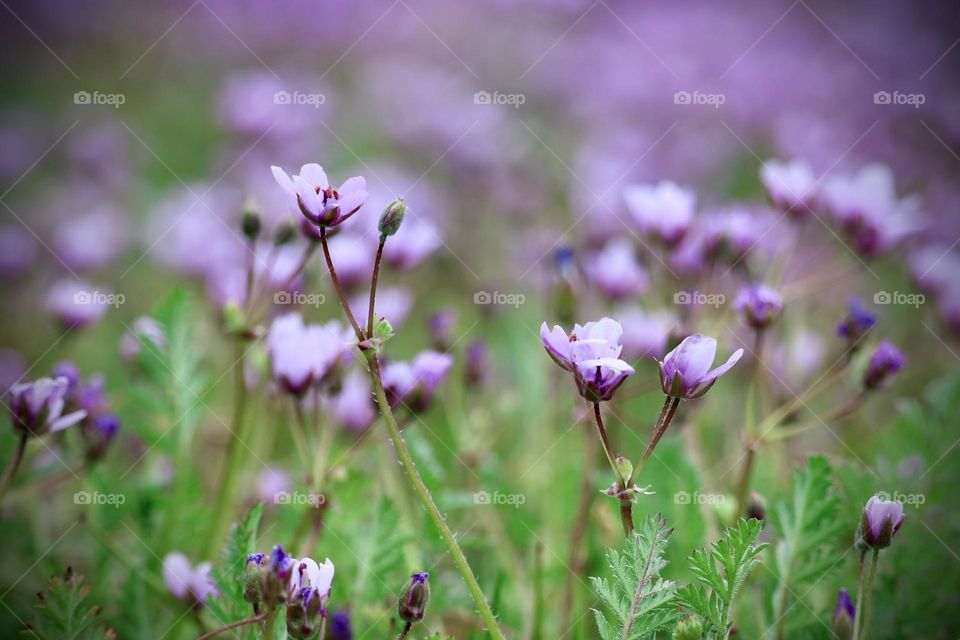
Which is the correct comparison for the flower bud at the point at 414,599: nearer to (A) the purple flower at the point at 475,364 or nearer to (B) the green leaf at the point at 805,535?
(B) the green leaf at the point at 805,535

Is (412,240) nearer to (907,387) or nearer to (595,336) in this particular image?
(595,336)

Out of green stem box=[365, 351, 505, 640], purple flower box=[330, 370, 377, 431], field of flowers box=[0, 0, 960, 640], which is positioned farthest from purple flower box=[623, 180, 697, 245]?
green stem box=[365, 351, 505, 640]

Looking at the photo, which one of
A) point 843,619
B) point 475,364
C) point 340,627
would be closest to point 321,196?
point 340,627

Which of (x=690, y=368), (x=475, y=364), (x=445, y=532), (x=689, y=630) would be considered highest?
(x=475, y=364)

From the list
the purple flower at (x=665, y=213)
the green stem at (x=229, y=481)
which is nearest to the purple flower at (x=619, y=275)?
the purple flower at (x=665, y=213)

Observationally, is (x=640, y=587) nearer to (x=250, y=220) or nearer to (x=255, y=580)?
(x=255, y=580)

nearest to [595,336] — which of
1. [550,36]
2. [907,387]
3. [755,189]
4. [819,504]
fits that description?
[819,504]
